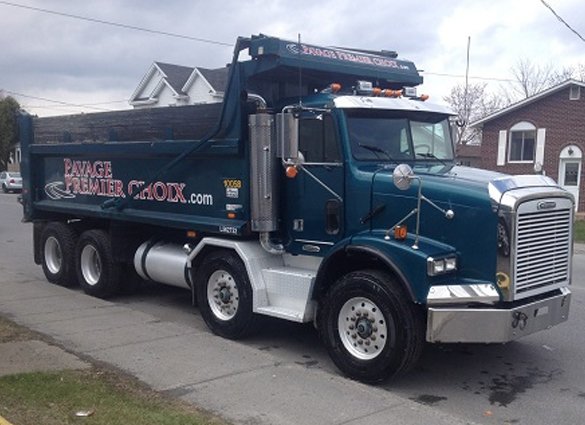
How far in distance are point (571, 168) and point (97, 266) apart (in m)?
23.5

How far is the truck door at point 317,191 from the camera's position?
21.1 ft

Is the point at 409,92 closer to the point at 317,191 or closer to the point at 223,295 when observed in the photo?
the point at 317,191

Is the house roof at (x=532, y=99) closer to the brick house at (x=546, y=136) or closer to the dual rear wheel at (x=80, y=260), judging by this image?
the brick house at (x=546, y=136)

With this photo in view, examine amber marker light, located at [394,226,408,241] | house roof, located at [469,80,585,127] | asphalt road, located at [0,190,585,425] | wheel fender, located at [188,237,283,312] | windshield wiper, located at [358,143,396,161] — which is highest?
house roof, located at [469,80,585,127]

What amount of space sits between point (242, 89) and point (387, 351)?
10.4 ft

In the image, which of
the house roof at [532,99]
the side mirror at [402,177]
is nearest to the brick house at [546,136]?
the house roof at [532,99]

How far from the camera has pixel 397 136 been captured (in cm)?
674

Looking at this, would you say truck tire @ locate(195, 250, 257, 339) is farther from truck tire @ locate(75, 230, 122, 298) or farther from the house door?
the house door

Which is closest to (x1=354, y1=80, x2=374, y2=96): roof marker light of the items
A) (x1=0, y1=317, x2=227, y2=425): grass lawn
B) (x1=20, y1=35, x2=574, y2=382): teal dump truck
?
(x1=20, y1=35, x2=574, y2=382): teal dump truck

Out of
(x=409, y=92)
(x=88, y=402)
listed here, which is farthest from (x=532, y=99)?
(x=88, y=402)

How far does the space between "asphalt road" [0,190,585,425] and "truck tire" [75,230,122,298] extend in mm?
690

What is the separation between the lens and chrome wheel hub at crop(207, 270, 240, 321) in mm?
7230

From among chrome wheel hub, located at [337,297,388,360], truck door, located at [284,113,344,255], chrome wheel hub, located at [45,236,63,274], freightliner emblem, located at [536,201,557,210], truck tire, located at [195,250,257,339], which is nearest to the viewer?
freightliner emblem, located at [536,201,557,210]

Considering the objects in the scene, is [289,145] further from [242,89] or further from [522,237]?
[522,237]
